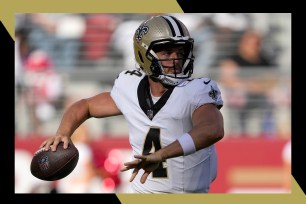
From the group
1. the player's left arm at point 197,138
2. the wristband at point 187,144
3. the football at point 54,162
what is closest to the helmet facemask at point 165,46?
the player's left arm at point 197,138

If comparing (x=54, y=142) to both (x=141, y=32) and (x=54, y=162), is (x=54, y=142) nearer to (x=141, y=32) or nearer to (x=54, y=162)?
(x=54, y=162)

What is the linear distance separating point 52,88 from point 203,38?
2.12m

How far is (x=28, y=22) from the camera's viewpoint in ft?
30.6

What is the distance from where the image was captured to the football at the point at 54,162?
3945 millimetres

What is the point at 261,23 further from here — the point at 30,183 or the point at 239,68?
the point at 30,183

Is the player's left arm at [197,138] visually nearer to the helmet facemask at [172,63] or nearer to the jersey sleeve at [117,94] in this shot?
the helmet facemask at [172,63]

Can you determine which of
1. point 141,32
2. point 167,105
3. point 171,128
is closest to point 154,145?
point 171,128

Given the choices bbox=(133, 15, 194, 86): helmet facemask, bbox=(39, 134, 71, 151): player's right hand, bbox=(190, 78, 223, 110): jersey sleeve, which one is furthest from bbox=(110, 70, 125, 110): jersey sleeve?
bbox=(190, 78, 223, 110): jersey sleeve

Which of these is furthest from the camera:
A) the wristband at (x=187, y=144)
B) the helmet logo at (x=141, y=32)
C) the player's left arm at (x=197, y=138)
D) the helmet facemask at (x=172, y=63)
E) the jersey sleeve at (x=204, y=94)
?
the helmet logo at (x=141, y=32)

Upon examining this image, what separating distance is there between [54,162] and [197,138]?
894 millimetres

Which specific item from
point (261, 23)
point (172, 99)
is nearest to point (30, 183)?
point (261, 23)

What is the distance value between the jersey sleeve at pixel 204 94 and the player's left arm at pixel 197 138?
27 millimetres

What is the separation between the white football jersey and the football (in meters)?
0.44

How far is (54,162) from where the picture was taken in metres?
3.94
